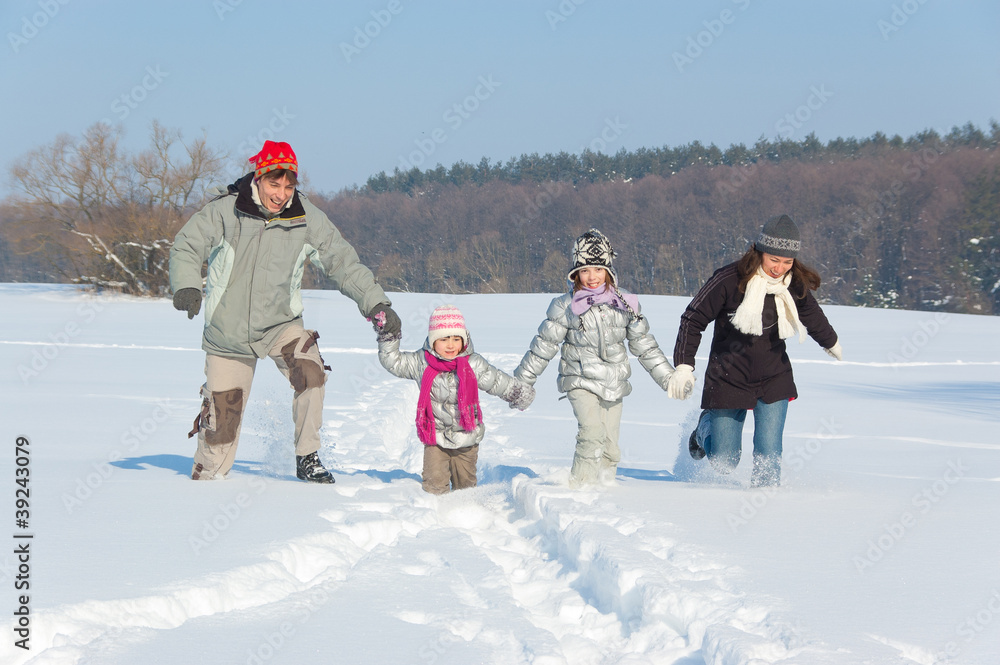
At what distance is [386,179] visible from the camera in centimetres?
8388

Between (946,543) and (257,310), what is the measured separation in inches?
134

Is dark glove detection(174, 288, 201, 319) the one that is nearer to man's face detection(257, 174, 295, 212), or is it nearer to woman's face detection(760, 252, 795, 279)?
man's face detection(257, 174, 295, 212)

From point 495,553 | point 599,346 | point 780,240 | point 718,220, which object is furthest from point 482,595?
point 718,220

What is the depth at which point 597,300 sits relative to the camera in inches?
189

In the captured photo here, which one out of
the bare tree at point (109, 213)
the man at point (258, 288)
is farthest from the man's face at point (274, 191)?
the bare tree at point (109, 213)

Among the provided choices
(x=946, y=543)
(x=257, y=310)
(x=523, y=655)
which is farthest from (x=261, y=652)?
(x=946, y=543)

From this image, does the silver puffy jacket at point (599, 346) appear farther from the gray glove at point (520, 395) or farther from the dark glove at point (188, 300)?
the dark glove at point (188, 300)

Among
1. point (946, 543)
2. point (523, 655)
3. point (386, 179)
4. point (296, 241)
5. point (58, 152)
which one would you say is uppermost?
point (386, 179)

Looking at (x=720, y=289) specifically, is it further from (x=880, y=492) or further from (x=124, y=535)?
(x=124, y=535)

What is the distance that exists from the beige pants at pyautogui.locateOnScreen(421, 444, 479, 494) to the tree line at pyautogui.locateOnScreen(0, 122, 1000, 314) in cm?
4422

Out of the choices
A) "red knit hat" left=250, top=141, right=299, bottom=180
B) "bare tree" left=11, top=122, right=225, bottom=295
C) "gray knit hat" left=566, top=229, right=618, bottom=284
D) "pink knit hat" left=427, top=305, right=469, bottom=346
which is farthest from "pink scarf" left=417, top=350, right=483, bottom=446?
"bare tree" left=11, top=122, right=225, bottom=295

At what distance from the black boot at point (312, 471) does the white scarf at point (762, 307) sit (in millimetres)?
2457

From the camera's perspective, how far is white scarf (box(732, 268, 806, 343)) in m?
4.65

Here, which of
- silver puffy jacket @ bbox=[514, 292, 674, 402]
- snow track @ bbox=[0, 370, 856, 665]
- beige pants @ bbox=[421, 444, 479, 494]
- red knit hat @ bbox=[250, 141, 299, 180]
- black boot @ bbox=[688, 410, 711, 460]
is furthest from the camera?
black boot @ bbox=[688, 410, 711, 460]
